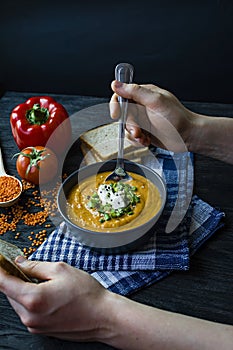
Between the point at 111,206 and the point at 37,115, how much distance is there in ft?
2.71

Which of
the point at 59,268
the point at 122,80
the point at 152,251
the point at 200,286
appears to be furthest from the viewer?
the point at 122,80

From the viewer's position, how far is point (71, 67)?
10.2ft

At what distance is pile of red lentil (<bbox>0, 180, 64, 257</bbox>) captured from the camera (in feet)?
5.54

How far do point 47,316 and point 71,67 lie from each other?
2.21 meters

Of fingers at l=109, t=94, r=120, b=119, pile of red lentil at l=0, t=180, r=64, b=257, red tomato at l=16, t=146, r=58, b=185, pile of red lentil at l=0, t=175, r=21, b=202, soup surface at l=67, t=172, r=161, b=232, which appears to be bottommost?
pile of red lentil at l=0, t=180, r=64, b=257

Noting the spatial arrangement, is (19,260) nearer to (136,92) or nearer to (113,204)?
(113,204)

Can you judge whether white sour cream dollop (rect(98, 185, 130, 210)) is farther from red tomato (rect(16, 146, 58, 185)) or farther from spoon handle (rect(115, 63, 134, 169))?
red tomato (rect(16, 146, 58, 185))

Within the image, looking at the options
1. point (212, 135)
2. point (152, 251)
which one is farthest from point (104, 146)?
point (152, 251)

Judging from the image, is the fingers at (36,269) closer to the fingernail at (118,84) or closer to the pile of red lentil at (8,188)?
the pile of red lentil at (8,188)

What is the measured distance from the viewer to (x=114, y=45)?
3018mm

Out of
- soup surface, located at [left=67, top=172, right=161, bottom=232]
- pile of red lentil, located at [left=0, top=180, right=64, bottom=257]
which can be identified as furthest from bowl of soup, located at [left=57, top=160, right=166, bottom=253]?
pile of red lentil, located at [left=0, top=180, right=64, bottom=257]

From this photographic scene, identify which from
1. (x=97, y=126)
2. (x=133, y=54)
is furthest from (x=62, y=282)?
(x=133, y=54)

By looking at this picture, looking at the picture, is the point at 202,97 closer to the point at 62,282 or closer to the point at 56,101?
the point at 56,101

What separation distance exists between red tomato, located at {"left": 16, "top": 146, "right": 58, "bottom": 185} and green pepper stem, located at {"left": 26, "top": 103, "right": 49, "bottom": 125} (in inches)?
11.1
